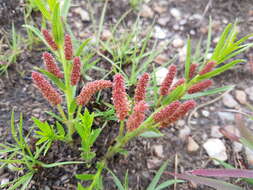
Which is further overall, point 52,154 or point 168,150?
point 168,150

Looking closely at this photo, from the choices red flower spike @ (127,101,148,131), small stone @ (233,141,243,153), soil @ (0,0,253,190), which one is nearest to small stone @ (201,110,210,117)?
soil @ (0,0,253,190)

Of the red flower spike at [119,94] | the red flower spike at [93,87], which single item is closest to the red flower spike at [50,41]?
the red flower spike at [93,87]

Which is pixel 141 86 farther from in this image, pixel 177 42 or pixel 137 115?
pixel 177 42

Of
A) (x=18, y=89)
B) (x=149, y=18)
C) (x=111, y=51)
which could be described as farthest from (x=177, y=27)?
(x=18, y=89)

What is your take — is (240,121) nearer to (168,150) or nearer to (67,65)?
(168,150)

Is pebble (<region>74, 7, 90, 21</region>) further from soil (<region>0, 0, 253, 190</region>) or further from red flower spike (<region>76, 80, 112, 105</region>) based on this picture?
red flower spike (<region>76, 80, 112, 105</region>)

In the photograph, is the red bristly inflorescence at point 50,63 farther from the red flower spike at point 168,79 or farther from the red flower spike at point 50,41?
the red flower spike at point 168,79
